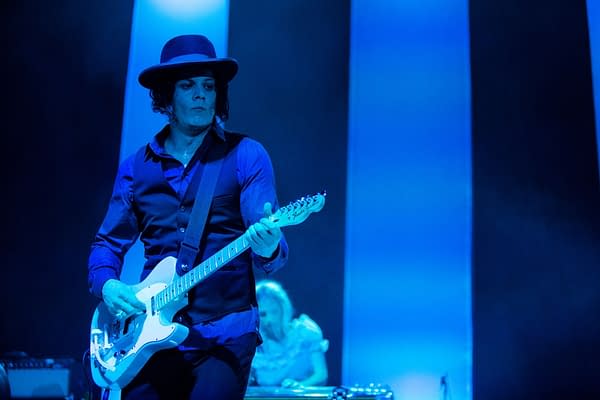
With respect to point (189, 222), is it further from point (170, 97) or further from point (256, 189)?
point (170, 97)

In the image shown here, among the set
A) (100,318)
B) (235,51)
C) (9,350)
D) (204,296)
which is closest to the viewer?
(204,296)

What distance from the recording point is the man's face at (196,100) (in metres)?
2.66

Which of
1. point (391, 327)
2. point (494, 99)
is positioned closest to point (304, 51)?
point (494, 99)

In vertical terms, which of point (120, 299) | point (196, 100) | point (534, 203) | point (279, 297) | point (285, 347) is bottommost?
point (285, 347)

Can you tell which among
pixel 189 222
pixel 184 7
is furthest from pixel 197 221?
pixel 184 7

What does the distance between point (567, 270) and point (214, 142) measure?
3.41 metres

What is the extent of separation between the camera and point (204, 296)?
2395mm

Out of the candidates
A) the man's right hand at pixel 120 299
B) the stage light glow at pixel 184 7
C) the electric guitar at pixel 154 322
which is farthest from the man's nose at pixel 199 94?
the stage light glow at pixel 184 7

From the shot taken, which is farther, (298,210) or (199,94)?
(199,94)

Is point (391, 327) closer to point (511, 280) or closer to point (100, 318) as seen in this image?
point (511, 280)

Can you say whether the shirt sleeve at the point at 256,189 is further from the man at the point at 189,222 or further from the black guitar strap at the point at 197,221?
the black guitar strap at the point at 197,221

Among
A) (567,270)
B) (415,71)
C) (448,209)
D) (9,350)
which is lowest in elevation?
(9,350)

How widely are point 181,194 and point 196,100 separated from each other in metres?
0.38

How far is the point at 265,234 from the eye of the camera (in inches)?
85.8
